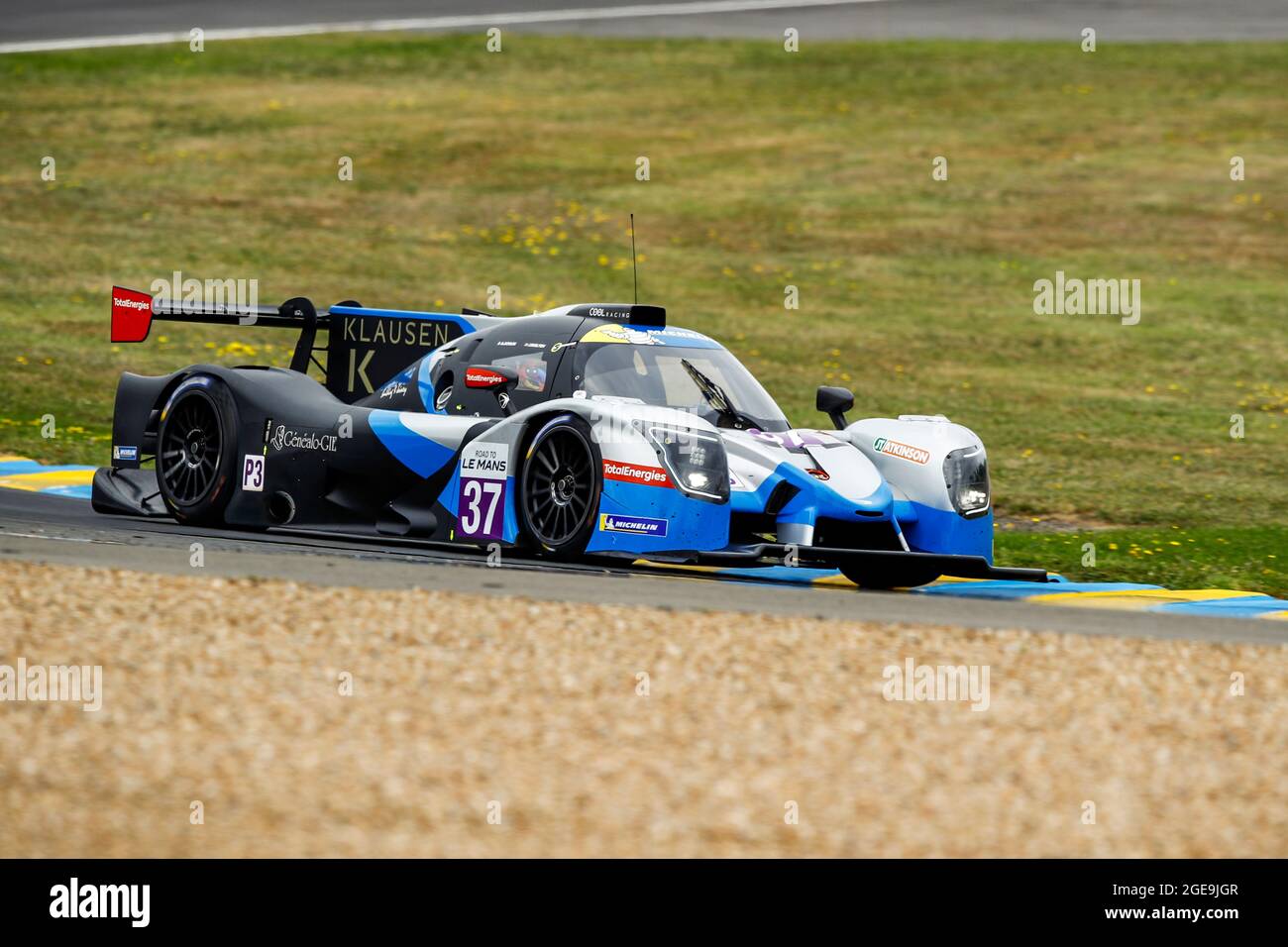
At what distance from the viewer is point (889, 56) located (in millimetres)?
38281

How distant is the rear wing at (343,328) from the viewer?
12594 millimetres

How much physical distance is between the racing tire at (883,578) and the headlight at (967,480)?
0.50 meters

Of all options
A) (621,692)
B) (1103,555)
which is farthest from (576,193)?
(621,692)

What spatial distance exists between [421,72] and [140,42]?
5.35m

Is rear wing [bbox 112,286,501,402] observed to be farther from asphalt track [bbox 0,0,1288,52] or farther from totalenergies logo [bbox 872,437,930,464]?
asphalt track [bbox 0,0,1288,52]

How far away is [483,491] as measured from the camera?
1093 cm

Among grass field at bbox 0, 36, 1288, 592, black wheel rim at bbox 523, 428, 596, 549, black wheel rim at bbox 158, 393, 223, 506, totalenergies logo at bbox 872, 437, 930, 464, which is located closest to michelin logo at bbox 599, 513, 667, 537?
black wheel rim at bbox 523, 428, 596, 549

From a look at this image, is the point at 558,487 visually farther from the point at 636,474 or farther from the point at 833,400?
the point at 833,400

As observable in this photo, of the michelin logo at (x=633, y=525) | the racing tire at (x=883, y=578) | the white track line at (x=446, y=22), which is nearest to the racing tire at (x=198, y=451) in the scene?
the michelin logo at (x=633, y=525)

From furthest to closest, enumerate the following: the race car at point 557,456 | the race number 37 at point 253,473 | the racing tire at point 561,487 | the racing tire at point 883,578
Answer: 1. the race number 37 at point 253,473
2. the racing tire at point 883,578
3. the racing tire at point 561,487
4. the race car at point 557,456

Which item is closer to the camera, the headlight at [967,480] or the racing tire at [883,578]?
the headlight at [967,480]

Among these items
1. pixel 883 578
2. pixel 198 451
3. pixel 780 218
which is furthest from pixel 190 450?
pixel 780 218

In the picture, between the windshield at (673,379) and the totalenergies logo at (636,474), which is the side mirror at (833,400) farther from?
the totalenergies logo at (636,474)

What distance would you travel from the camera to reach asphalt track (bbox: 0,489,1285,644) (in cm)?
920
